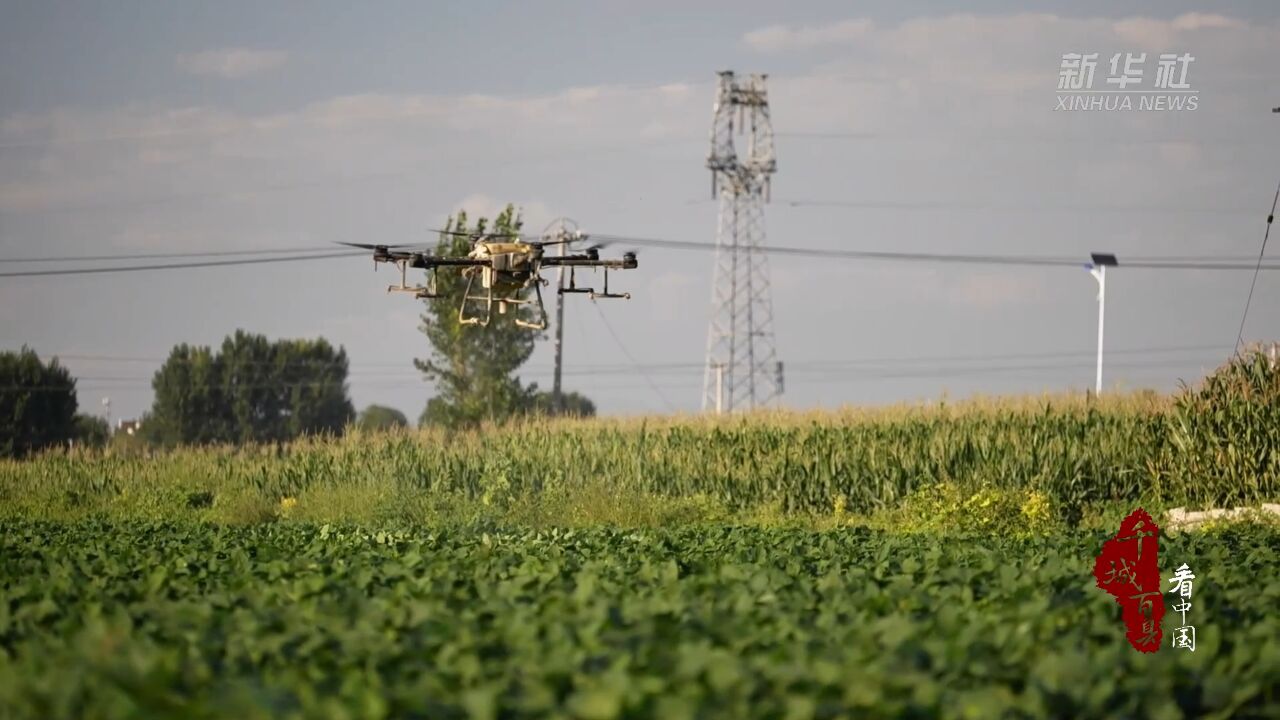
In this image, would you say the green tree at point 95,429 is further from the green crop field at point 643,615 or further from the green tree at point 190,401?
the green crop field at point 643,615

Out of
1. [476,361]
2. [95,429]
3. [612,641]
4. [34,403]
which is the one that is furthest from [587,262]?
[95,429]

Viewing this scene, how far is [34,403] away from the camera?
8931 cm

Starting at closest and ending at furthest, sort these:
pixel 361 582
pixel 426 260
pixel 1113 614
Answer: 1. pixel 1113 614
2. pixel 361 582
3. pixel 426 260

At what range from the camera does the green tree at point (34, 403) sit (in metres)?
87.6

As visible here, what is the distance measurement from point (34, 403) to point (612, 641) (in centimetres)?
8643

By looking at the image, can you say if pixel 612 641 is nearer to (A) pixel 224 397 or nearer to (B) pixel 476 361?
(B) pixel 476 361

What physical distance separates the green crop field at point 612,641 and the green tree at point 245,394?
89.1 meters

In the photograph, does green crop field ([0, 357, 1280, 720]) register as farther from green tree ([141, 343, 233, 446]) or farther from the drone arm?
green tree ([141, 343, 233, 446])

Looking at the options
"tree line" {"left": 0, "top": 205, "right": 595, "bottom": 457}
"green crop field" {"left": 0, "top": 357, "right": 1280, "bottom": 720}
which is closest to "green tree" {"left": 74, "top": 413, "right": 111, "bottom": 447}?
"tree line" {"left": 0, "top": 205, "right": 595, "bottom": 457}

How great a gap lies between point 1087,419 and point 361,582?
2362cm

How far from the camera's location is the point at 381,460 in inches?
1596

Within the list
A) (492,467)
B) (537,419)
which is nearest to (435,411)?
(537,419)

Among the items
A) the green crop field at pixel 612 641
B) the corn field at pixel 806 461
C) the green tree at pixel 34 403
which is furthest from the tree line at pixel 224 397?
the green crop field at pixel 612 641

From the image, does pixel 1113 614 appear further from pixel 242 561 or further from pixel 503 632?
pixel 242 561
